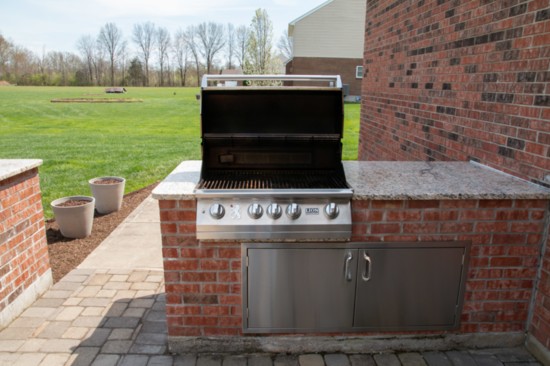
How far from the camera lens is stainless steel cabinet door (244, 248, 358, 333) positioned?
2588mm

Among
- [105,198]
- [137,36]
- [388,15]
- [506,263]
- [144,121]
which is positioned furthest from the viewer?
[137,36]

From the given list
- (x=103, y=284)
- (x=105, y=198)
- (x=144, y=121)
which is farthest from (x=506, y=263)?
(x=144, y=121)

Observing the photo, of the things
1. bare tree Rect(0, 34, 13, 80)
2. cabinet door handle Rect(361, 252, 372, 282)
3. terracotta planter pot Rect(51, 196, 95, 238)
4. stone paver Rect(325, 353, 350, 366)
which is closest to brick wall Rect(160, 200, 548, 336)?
cabinet door handle Rect(361, 252, 372, 282)

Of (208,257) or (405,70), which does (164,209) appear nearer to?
(208,257)

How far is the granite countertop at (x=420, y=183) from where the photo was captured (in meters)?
2.49

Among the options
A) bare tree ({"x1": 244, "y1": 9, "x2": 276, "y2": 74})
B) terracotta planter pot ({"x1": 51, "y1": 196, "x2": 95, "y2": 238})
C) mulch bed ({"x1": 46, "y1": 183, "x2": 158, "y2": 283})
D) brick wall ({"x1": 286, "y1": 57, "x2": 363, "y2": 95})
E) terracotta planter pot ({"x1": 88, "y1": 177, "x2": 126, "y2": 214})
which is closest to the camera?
mulch bed ({"x1": 46, "y1": 183, "x2": 158, "y2": 283})

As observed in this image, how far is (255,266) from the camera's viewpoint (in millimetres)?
2592

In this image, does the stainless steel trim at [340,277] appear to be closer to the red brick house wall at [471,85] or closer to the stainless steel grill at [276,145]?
the stainless steel grill at [276,145]

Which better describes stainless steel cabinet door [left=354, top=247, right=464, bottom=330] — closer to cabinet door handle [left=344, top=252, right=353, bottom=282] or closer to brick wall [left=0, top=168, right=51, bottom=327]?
cabinet door handle [left=344, top=252, right=353, bottom=282]

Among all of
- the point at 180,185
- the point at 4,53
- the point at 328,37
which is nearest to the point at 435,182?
the point at 180,185

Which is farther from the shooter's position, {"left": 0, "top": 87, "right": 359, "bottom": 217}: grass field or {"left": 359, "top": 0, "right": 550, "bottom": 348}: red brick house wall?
{"left": 0, "top": 87, "right": 359, "bottom": 217}: grass field

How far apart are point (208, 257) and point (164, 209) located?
1.31ft

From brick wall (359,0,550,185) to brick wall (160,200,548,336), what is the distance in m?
0.40

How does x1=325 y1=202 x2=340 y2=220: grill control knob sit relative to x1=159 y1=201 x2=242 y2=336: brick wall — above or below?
above
